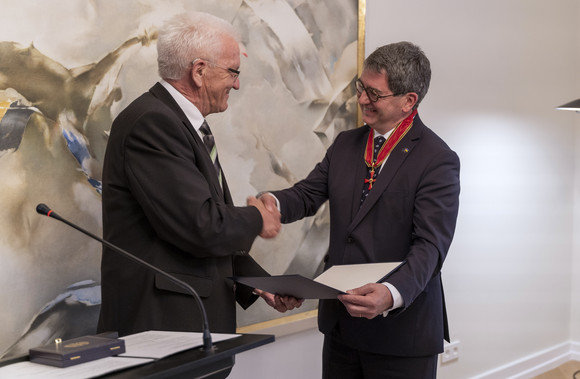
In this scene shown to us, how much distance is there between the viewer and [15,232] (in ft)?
6.77

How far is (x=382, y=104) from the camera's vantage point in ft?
7.82

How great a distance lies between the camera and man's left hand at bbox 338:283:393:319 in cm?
193

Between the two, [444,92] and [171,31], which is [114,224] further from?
[444,92]

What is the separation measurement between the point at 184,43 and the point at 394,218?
93cm

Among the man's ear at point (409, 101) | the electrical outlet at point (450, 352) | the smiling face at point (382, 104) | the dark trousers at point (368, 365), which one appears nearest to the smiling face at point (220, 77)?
the smiling face at point (382, 104)

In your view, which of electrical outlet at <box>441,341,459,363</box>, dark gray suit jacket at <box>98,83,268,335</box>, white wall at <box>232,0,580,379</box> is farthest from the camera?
electrical outlet at <box>441,341,459,363</box>

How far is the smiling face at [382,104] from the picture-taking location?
238cm

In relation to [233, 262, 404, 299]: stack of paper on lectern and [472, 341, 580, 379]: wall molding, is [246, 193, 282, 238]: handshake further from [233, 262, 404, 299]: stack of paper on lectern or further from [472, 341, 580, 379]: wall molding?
[472, 341, 580, 379]: wall molding

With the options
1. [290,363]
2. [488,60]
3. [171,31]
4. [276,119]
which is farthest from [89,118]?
[488,60]

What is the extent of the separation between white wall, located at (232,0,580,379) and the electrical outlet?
2.3 inches

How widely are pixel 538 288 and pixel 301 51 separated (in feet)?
9.42

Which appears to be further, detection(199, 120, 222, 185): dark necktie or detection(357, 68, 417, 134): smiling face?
detection(357, 68, 417, 134): smiling face

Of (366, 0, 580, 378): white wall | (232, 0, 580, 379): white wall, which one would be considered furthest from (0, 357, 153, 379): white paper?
(366, 0, 580, 378): white wall

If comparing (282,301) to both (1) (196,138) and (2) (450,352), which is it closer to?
(1) (196,138)
